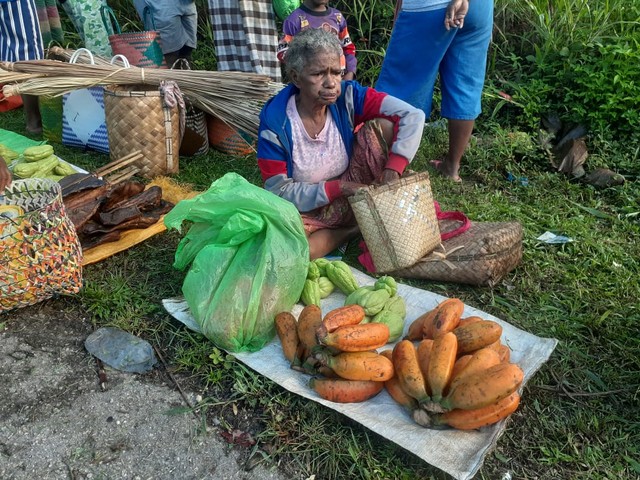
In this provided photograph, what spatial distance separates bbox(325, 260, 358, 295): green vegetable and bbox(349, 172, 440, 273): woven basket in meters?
0.22

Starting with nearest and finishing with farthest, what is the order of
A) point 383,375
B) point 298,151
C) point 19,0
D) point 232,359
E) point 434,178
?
point 383,375
point 232,359
point 298,151
point 434,178
point 19,0

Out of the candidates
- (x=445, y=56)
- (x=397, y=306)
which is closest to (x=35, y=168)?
(x=397, y=306)

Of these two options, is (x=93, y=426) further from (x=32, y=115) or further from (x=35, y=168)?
(x=32, y=115)

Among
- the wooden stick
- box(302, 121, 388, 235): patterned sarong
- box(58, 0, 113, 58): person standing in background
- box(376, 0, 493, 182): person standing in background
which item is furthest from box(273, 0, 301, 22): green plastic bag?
box(302, 121, 388, 235): patterned sarong

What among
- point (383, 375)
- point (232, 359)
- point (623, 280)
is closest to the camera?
point (383, 375)

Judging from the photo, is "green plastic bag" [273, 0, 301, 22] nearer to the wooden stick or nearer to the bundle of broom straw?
the bundle of broom straw

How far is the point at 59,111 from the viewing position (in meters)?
4.90

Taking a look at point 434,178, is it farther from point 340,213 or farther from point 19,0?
point 19,0

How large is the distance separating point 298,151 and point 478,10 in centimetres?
149

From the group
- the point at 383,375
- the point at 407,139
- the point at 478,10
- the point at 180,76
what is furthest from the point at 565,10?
the point at 383,375

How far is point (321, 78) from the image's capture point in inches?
118

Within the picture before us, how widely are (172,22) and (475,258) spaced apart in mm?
3887

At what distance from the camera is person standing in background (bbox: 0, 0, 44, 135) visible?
4.65m

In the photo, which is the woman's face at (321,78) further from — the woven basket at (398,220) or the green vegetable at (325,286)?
the green vegetable at (325,286)
